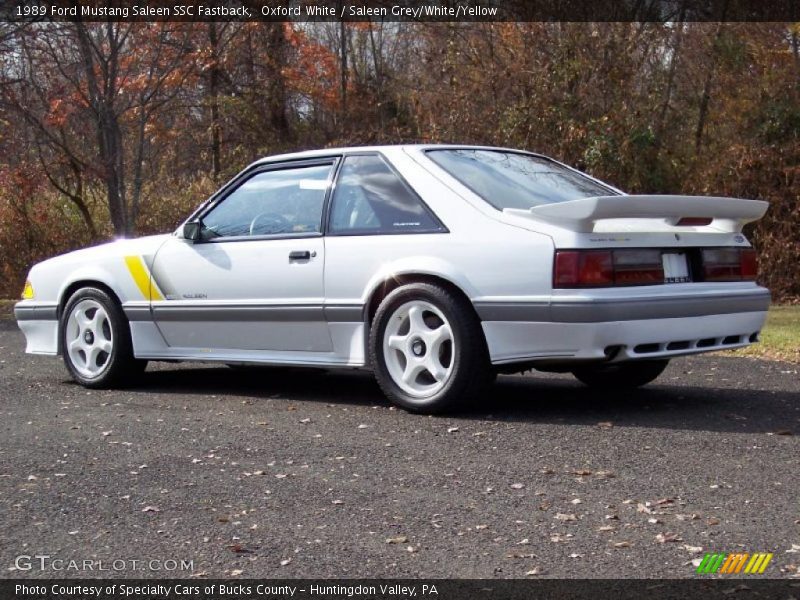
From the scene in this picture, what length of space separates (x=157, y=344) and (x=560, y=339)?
119 inches

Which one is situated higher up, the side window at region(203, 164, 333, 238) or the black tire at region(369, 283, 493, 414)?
the side window at region(203, 164, 333, 238)

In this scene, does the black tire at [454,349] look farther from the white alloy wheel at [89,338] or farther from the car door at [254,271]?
the white alloy wheel at [89,338]

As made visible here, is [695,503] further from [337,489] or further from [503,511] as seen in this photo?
[337,489]

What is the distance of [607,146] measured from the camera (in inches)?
618

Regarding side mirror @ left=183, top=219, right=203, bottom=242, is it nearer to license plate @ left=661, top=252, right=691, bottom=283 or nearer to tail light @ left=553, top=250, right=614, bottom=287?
tail light @ left=553, top=250, right=614, bottom=287

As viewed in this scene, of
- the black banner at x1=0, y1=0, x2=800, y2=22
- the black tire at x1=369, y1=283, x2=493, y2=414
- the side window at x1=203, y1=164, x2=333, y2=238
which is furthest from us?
the black banner at x1=0, y1=0, x2=800, y2=22

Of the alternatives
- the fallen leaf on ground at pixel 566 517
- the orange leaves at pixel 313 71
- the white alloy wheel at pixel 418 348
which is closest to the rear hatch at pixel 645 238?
the white alloy wheel at pixel 418 348

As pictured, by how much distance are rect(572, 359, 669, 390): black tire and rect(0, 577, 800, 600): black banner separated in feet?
12.4

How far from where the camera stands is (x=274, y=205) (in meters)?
7.26

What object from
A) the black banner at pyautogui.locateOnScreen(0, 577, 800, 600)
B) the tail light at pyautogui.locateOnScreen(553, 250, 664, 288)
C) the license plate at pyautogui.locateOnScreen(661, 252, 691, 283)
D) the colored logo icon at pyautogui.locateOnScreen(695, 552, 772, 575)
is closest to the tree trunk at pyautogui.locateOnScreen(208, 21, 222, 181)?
the license plate at pyautogui.locateOnScreen(661, 252, 691, 283)

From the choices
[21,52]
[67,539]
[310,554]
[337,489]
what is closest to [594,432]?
[337,489]

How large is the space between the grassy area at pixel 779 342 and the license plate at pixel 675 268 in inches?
118

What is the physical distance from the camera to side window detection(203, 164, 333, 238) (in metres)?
7.02

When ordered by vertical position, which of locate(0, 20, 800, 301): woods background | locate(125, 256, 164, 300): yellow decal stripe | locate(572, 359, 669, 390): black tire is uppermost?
locate(0, 20, 800, 301): woods background
